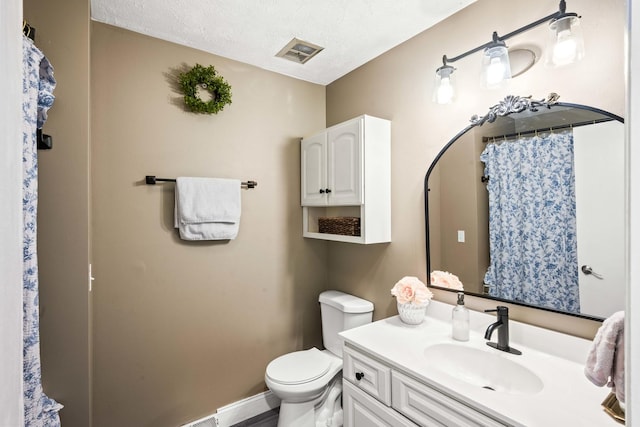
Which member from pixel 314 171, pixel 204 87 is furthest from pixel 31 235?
pixel 314 171

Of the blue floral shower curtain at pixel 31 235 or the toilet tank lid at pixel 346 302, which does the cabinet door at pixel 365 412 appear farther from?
the blue floral shower curtain at pixel 31 235

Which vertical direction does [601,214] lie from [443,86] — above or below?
below

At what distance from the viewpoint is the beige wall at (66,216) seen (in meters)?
1.24

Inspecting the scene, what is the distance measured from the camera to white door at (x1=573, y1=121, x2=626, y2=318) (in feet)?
3.64

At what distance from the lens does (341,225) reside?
2041 mm

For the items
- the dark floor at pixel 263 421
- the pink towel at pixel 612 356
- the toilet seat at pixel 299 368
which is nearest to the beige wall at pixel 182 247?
the dark floor at pixel 263 421

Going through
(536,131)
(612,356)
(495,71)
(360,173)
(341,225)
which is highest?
(495,71)

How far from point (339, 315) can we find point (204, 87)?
1711 millimetres

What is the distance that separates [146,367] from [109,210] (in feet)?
3.00

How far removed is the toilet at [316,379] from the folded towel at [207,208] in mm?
A: 861

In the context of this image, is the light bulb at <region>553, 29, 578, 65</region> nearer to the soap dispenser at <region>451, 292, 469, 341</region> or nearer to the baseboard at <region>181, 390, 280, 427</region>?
the soap dispenser at <region>451, 292, 469, 341</region>

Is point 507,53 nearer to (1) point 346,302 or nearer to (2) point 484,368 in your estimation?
(2) point 484,368

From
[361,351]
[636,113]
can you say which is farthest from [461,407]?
[636,113]

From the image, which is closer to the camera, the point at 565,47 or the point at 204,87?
the point at 565,47
